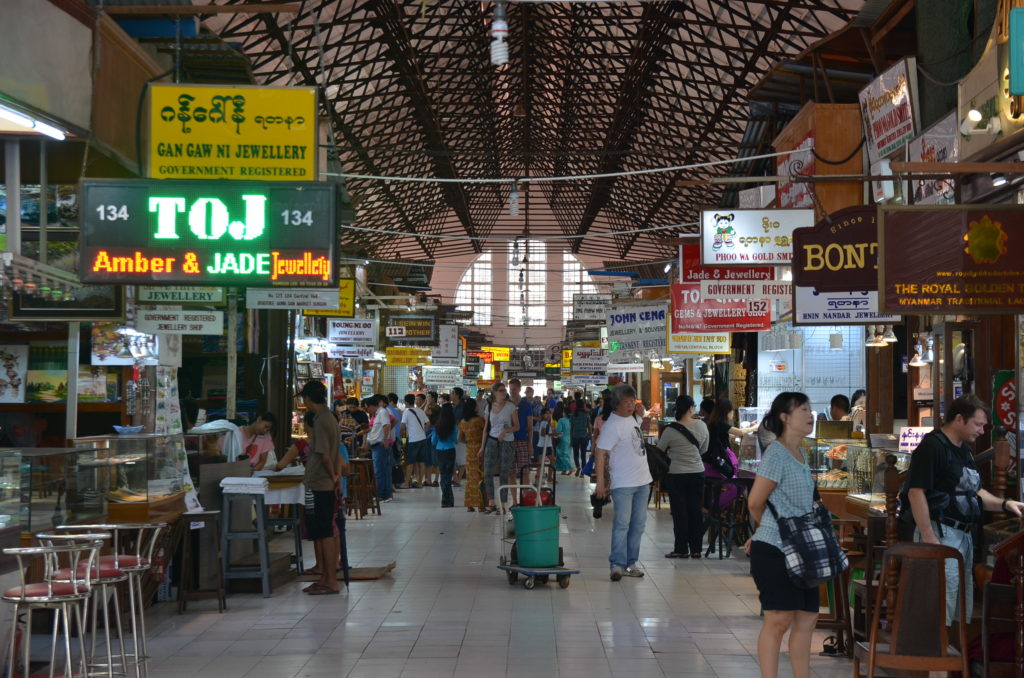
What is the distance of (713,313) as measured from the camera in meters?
16.4

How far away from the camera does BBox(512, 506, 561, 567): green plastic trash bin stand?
32.1 feet

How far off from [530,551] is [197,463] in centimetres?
289

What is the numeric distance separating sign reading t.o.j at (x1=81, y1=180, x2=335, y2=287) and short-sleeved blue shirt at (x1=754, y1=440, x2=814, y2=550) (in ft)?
11.5

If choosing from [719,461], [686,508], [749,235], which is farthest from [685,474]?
[749,235]

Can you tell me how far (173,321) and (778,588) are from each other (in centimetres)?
772

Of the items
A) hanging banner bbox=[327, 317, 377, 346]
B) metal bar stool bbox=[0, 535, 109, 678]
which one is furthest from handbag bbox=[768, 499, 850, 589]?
hanging banner bbox=[327, 317, 377, 346]

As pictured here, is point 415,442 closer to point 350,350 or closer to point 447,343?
point 350,350

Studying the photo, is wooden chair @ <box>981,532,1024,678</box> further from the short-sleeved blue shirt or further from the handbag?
the short-sleeved blue shirt

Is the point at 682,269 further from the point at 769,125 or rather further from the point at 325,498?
the point at 325,498

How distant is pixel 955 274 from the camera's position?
20.4ft

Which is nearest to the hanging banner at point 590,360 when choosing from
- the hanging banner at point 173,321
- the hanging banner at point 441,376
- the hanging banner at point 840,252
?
the hanging banner at point 441,376

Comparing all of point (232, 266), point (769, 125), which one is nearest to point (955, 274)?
point (232, 266)

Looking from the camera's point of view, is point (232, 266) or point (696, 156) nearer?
point (232, 266)

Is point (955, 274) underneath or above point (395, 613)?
above
